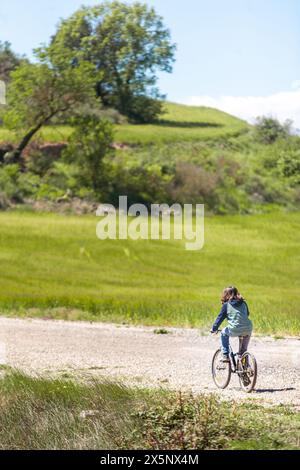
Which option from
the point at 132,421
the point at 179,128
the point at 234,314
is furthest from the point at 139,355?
the point at 179,128

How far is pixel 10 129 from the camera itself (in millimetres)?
24688

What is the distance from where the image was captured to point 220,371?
11.1m

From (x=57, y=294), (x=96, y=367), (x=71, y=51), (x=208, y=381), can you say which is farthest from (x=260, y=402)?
(x=71, y=51)

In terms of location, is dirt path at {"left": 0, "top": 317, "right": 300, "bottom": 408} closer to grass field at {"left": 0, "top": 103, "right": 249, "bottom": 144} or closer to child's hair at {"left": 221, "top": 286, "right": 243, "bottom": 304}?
child's hair at {"left": 221, "top": 286, "right": 243, "bottom": 304}

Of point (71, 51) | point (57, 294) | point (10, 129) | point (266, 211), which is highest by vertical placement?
point (71, 51)

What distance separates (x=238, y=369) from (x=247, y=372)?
12 centimetres

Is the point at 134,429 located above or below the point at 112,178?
below

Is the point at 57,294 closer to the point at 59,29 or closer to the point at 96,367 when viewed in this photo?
the point at 59,29

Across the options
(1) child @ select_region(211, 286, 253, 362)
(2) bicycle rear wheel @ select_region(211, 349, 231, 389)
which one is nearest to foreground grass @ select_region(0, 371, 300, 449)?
(1) child @ select_region(211, 286, 253, 362)

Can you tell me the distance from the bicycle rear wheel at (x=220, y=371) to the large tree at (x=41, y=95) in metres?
13.2

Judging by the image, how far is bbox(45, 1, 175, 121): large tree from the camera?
2142cm

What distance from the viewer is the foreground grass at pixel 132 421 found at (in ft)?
28.5

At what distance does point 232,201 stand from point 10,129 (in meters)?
5.55

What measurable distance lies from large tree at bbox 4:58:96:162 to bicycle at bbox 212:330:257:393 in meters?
13.2
